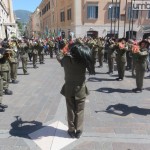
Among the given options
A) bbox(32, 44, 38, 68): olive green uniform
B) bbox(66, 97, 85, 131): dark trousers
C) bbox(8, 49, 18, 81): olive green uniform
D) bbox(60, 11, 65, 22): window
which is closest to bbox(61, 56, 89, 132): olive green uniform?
bbox(66, 97, 85, 131): dark trousers

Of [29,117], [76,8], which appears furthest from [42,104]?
[76,8]

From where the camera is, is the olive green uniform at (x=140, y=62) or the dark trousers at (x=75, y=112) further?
the olive green uniform at (x=140, y=62)

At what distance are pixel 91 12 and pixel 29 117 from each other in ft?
82.5

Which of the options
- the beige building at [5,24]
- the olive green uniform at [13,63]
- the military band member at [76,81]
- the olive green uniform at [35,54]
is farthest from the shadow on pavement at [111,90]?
the beige building at [5,24]

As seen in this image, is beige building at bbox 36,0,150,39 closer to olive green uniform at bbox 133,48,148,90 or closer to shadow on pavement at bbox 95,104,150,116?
olive green uniform at bbox 133,48,148,90

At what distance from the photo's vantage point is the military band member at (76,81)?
151 inches

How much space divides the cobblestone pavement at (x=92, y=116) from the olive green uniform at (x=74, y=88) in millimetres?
450

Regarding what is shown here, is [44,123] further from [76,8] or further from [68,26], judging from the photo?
[68,26]

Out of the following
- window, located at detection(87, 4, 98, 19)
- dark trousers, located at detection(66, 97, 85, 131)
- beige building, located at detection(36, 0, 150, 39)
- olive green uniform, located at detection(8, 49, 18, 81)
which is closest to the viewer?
dark trousers, located at detection(66, 97, 85, 131)

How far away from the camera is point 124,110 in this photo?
5785 millimetres

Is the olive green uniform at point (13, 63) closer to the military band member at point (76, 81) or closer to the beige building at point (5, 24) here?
the military band member at point (76, 81)

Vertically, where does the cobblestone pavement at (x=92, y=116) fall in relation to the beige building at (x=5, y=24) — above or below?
below

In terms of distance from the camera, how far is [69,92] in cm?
409

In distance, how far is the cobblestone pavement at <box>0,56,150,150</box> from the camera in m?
4.18
